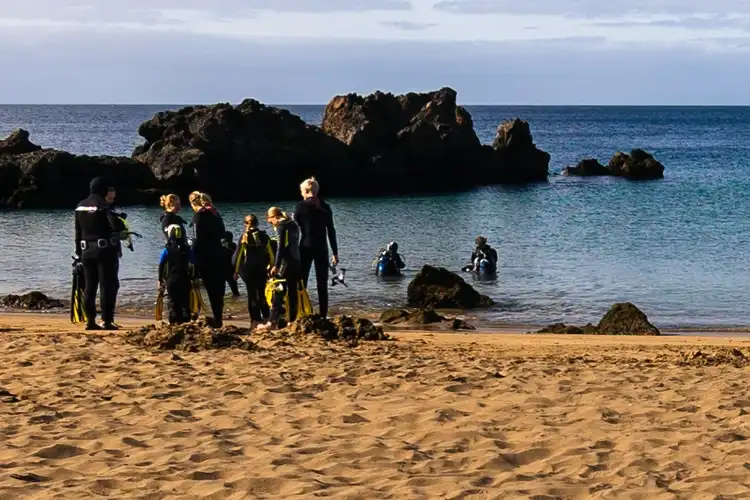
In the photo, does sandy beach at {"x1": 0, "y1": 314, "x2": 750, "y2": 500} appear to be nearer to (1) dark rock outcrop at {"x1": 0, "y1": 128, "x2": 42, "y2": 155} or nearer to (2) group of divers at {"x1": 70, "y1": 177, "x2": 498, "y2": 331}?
(2) group of divers at {"x1": 70, "y1": 177, "x2": 498, "y2": 331}

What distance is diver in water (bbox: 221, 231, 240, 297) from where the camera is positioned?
1361 centimetres

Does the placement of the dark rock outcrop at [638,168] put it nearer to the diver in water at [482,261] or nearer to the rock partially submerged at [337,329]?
the diver in water at [482,261]

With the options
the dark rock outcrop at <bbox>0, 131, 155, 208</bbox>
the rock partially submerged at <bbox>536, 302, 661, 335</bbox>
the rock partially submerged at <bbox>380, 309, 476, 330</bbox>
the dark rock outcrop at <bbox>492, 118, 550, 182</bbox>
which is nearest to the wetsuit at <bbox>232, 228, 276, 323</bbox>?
the rock partially submerged at <bbox>380, 309, 476, 330</bbox>

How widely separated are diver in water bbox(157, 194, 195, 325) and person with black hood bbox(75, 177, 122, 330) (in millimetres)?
575

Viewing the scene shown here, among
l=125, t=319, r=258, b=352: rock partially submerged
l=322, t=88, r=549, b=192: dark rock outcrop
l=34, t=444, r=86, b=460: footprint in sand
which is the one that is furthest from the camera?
l=322, t=88, r=549, b=192: dark rock outcrop

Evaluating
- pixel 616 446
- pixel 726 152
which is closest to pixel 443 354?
pixel 616 446

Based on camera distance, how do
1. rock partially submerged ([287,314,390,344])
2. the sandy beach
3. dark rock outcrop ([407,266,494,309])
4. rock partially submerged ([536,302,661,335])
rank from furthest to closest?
dark rock outcrop ([407,266,494,309]), rock partially submerged ([536,302,661,335]), rock partially submerged ([287,314,390,344]), the sandy beach

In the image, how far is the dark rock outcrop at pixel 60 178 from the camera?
4434 cm

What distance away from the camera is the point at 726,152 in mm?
89938

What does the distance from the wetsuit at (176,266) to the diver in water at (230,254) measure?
0.51m

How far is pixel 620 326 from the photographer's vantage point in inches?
647

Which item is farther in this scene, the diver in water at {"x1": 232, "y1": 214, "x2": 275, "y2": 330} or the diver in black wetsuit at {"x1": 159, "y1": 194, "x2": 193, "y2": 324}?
the diver in water at {"x1": 232, "y1": 214, "x2": 275, "y2": 330}

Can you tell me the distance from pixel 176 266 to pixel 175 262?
1.9 inches

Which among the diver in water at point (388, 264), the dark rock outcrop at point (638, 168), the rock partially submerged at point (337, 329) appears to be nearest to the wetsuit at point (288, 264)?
the rock partially submerged at point (337, 329)
